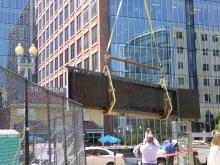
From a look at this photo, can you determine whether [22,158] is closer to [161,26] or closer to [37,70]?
[161,26]

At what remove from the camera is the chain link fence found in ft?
18.3

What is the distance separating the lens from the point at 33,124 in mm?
6789

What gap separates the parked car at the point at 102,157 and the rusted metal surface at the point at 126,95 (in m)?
11.0

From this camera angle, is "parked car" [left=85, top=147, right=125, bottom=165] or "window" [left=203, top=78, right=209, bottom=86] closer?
"parked car" [left=85, top=147, right=125, bottom=165]

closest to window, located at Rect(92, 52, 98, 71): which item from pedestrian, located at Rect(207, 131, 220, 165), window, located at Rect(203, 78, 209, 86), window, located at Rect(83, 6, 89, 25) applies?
window, located at Rect(83, 6, 89, 25)

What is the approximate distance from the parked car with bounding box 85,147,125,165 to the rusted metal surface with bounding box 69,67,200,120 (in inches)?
433

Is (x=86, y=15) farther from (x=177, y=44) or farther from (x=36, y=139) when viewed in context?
(x=36, y=139)

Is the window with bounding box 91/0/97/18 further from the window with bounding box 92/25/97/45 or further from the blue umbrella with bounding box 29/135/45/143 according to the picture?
the blue umbrella with bounding box 29/135/45/143

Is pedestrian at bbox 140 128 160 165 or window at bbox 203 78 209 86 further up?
window at bbox 203 78 209 86

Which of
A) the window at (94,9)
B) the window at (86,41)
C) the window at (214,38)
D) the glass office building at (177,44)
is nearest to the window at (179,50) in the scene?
the glass office building at (177,44)

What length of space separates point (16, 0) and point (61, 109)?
8280 centimetres

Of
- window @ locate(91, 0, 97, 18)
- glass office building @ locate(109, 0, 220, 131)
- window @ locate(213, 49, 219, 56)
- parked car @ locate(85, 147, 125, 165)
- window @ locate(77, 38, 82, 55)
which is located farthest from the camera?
window @ locate(213, 49, 219, 56)

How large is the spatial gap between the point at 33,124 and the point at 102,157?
16.9 metres

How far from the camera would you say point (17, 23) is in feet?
293
